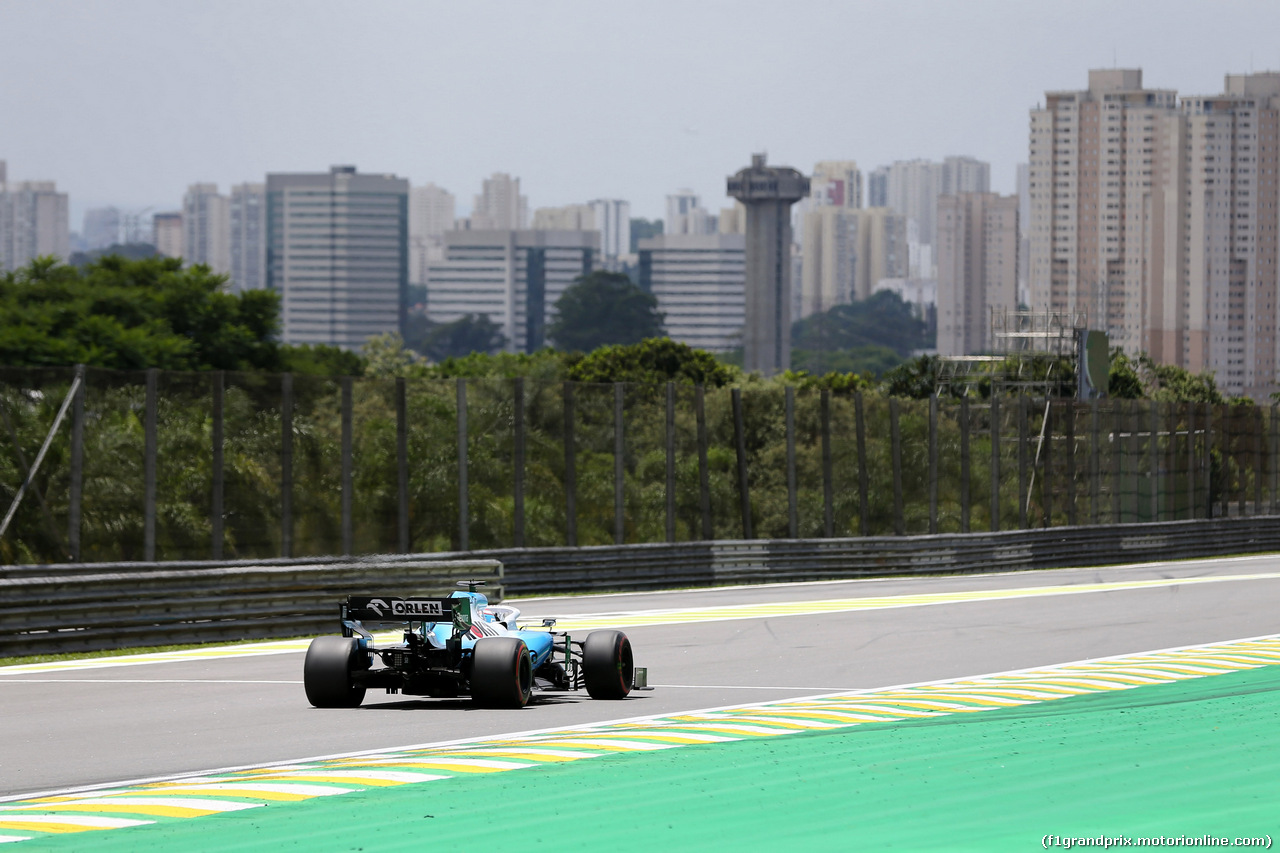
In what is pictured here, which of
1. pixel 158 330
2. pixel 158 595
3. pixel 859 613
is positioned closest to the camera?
pixel 158 595

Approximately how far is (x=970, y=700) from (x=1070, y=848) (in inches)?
252

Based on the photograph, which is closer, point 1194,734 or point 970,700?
point 1194,734

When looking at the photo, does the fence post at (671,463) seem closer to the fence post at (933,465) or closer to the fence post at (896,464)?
the fence post at (896,464)

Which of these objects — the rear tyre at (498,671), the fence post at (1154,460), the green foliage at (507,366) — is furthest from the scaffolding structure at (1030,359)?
the rear tyre at (498,671)

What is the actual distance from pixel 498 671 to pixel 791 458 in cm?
1846

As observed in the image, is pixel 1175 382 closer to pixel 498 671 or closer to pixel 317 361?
pixel 317 361

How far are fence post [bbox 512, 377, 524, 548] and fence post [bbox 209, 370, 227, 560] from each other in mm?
5262

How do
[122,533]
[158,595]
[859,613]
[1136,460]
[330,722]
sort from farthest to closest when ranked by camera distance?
[1136,460]
[859,613]
[122,533]
[158,595]
[330,722]

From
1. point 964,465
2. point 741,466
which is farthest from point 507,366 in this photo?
point 741,466

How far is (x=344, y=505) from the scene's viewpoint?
22469mm

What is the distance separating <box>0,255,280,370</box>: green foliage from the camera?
216 ft

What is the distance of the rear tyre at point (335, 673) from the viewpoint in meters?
12.4

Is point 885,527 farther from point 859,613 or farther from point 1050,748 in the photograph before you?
point 1050,748

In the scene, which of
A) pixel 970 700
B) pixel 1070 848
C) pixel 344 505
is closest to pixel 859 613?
pixel 344 505
